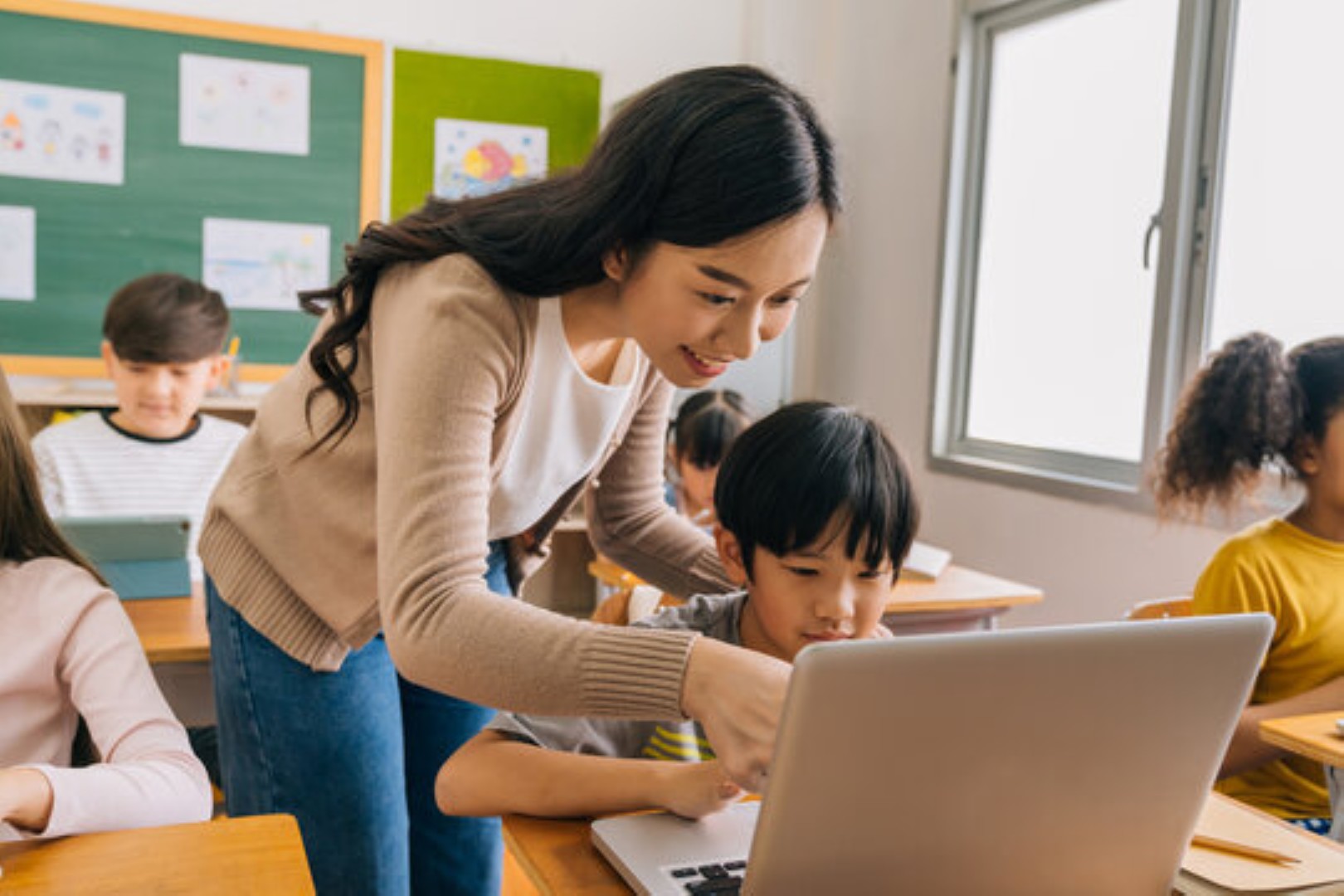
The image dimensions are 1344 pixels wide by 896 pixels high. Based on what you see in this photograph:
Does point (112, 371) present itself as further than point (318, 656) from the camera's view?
Yes

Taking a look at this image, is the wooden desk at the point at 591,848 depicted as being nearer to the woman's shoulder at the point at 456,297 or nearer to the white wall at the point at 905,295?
the woman's shoulder at the point at 456,297

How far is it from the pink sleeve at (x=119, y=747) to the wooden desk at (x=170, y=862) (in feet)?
0.19

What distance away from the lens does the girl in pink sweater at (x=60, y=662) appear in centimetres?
107

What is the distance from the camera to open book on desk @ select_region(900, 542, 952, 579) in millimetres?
2426

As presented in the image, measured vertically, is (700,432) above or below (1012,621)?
above

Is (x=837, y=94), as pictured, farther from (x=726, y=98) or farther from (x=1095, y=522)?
(x=726, y=98)

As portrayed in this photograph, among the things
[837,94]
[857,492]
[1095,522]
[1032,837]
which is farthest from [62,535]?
[837,94]

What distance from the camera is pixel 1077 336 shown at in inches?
133

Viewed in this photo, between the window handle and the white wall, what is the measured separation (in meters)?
0.68

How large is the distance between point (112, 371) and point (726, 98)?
238 centimetres

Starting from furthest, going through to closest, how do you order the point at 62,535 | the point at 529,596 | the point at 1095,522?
the point at 529,596 → the point at 1095,522 → the point at 62,535

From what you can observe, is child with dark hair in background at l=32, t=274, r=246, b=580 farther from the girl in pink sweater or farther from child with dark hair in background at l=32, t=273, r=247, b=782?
the girl in pink sweater

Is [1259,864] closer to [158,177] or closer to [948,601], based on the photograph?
[948,601]

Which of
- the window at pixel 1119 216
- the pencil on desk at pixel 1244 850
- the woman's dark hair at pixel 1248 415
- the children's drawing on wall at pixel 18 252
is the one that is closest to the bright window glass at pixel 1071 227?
the window at pixel 1119 216
